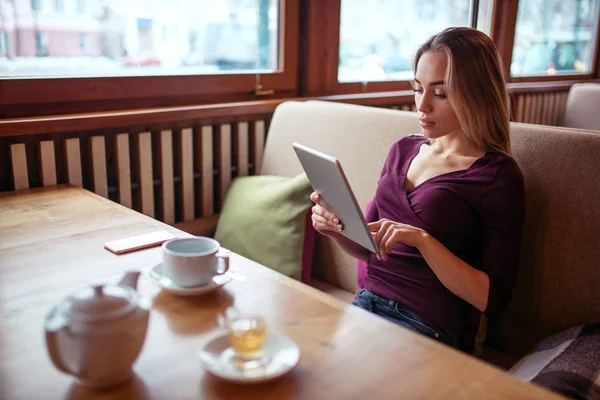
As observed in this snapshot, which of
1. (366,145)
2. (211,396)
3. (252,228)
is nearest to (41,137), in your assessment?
(252,228)

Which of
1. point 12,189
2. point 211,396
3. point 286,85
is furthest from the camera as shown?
point 286,85

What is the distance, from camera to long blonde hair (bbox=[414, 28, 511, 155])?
1.22 m

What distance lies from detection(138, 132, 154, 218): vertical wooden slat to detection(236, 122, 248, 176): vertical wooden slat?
347 mm

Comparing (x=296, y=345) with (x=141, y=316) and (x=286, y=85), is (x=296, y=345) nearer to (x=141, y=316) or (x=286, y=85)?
(x=141, y=316)

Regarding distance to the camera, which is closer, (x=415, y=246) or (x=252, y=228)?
(x=415, y=246)

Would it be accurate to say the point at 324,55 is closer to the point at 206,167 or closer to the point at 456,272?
the point at 206,167

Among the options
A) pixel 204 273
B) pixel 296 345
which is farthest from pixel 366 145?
pixel 296 345

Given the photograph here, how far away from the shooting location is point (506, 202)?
115cm

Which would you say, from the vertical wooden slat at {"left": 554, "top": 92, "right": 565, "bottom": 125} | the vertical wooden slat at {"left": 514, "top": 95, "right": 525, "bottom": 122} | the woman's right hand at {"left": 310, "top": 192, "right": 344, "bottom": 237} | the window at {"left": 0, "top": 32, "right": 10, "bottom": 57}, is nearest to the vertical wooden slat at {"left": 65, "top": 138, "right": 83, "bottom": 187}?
the window at {"left": 0, "top": 32, "right": 10, "bottom": 57}

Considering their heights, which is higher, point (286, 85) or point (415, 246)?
point (286, 85)

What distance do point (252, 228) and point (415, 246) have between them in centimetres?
72

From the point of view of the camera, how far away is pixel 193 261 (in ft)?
2.95

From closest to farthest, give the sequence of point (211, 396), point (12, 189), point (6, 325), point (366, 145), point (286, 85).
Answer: point (211, 396)
point (6, 325)
point (12, 189)
point (366, 145)
point (286, 85)

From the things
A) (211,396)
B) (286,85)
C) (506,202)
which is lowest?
(211,396)
